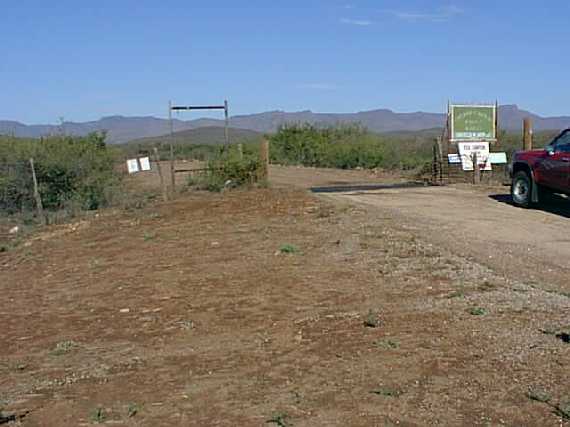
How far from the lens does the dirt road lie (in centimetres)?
1199

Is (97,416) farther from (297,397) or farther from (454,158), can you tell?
(454,158)

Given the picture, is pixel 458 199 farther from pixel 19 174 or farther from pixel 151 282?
pixel 19 174

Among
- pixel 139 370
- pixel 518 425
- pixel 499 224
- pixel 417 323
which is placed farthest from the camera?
pixel 499 224

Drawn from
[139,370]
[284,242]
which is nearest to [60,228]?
[284,242]

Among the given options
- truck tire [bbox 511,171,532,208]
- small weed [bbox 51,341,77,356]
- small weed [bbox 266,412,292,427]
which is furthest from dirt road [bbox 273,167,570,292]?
small weed [bbox 51,341,77,356]

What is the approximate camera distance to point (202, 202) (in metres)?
21.3

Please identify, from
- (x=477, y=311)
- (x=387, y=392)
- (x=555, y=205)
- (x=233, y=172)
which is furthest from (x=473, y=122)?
(x=387, y=392)

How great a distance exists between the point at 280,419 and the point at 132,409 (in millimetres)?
1208

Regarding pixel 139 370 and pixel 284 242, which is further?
pixel 284 242

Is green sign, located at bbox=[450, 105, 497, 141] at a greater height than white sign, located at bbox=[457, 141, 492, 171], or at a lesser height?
greater

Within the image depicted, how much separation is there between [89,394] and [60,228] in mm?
14263

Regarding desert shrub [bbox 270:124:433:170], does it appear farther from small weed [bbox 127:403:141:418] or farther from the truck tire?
small weed [bbox 127:403:141:418]

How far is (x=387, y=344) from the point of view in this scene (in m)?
8.08

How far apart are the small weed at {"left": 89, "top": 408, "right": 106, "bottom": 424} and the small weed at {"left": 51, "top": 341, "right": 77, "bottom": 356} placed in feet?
7.73
